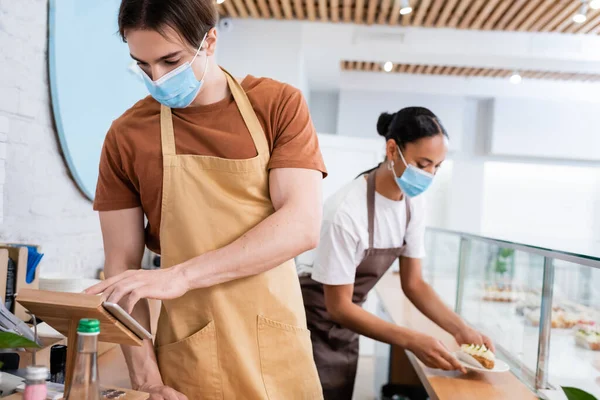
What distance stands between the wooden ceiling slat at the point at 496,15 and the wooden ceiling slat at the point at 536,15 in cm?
26

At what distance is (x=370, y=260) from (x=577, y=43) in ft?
16.7

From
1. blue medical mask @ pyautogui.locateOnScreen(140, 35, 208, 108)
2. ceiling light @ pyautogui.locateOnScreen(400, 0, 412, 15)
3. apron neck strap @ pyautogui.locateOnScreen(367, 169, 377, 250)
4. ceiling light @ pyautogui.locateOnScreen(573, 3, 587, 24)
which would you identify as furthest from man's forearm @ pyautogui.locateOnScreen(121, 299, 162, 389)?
ceiling light @ pyautogui.locateOnScreen(573, 3, 587, 24)

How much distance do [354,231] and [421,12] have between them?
159 inches

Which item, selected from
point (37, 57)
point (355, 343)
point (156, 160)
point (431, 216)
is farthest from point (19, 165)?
point (431, 216)

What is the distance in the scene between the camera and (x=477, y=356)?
1926 mm

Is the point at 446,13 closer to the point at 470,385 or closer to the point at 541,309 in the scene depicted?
the point at 541,309

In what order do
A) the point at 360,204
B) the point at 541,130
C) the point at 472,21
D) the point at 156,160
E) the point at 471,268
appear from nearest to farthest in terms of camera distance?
1. the point at 156,160
2. the point at 360,204
3. the point at 471,268
4. the point at 472,21
5. the point at 541,130

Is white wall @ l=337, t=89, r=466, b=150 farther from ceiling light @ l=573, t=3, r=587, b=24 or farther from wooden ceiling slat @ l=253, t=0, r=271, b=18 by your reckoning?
ceiling light @ l=573, t=3, r=587, b=24

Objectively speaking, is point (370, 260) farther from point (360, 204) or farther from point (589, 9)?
point (589, 9)

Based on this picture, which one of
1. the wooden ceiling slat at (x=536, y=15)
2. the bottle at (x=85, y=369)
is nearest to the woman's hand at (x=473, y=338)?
the bottle at (x=85, y=369)

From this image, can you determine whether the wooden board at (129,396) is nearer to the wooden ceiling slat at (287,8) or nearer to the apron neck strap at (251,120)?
the apron neck strap at (251,120)

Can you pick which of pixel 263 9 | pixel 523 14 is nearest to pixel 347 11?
pixel 263 9

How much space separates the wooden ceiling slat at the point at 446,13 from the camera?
17.1 ft

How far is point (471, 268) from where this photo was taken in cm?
308
